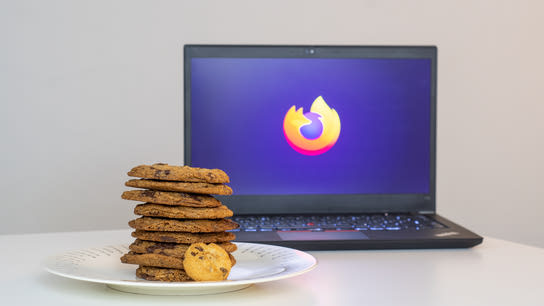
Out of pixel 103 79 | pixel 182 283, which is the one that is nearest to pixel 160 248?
pixel 182 283

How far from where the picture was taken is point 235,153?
1.53 metres

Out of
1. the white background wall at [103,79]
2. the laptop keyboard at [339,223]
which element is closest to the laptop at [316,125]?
the laptop keyboard at [339,223]

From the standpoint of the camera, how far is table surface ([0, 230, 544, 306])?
2.48 feet

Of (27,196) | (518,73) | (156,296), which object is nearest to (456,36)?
(518,73)

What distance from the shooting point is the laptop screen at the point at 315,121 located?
4.96 feet

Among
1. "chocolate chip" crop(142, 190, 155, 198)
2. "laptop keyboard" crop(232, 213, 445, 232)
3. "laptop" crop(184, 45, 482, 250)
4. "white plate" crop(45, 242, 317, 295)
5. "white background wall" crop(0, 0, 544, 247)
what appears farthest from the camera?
"white background wall" crop(0, 0, 544, 247)

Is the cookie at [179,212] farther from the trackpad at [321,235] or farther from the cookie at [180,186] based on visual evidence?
the trackpad at [321,235]

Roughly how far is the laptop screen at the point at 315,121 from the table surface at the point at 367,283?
0.40 metres

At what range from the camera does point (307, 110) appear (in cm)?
153

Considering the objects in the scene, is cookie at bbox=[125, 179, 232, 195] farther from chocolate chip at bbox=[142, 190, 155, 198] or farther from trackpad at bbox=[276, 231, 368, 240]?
trackpad at bbox=[276, 231, 368, 240]

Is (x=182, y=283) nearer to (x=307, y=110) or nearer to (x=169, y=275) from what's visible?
(x=169, y=275)

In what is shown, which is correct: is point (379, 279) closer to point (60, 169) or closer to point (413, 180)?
point (413, 180)

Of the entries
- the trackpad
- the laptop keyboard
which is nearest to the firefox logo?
the laptop keyboard

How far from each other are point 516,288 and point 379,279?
0.60 ft
